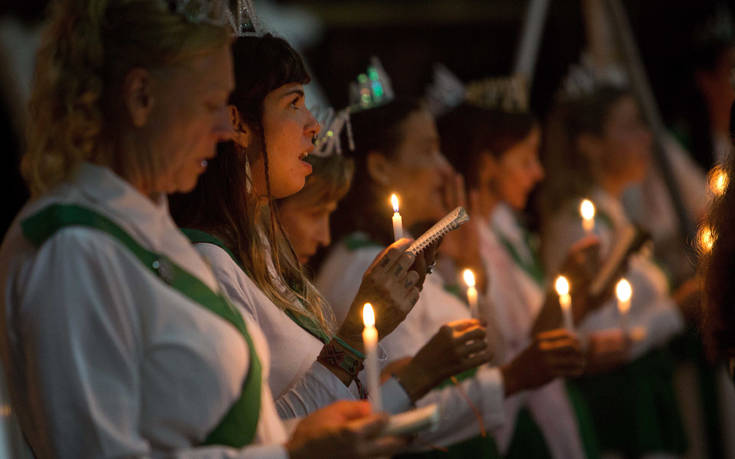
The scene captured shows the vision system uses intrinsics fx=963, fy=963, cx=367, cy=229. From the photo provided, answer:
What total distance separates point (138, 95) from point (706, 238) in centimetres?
155

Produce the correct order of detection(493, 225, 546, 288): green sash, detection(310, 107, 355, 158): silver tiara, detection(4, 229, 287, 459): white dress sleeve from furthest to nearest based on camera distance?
detection(493, 225, 546, 288): green sash → detection(310, 107, 355, 158): silver tiara → detection(4, 229, 287, 459): white dress sleeve

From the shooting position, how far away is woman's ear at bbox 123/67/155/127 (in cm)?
155

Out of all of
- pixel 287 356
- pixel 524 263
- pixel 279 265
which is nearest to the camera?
pixel 287 356

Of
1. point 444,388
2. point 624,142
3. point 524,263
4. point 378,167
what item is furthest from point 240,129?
point 624,142

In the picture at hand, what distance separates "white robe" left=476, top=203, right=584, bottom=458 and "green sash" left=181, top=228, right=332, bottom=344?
4.49 feet

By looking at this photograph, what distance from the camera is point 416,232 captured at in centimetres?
310

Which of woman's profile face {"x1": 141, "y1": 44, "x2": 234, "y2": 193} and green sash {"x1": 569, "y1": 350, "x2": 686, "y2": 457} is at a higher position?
woman's profile face {"x1": 141, "y1": 44, "x2": 234, "y2": 193}

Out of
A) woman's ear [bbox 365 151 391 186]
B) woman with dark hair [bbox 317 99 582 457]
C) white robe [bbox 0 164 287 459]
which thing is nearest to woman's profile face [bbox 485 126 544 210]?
woman with dark hair [bbox 317 99 582 457]

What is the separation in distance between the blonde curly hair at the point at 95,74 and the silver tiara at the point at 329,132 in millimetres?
1097

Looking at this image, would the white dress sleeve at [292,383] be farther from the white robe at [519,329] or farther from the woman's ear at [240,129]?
the white robe at [519,329]

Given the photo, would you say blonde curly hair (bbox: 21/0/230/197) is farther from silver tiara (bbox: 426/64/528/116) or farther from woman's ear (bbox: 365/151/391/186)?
silver tiara (bbox: 426/64/528/116)

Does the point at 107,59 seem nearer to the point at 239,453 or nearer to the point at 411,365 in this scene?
the point at 239,453

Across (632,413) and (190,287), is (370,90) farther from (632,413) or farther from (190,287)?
(632,413)

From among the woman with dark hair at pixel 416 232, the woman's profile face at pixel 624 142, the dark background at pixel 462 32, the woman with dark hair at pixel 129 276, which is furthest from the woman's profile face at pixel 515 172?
the dark background at pixel 462 32
